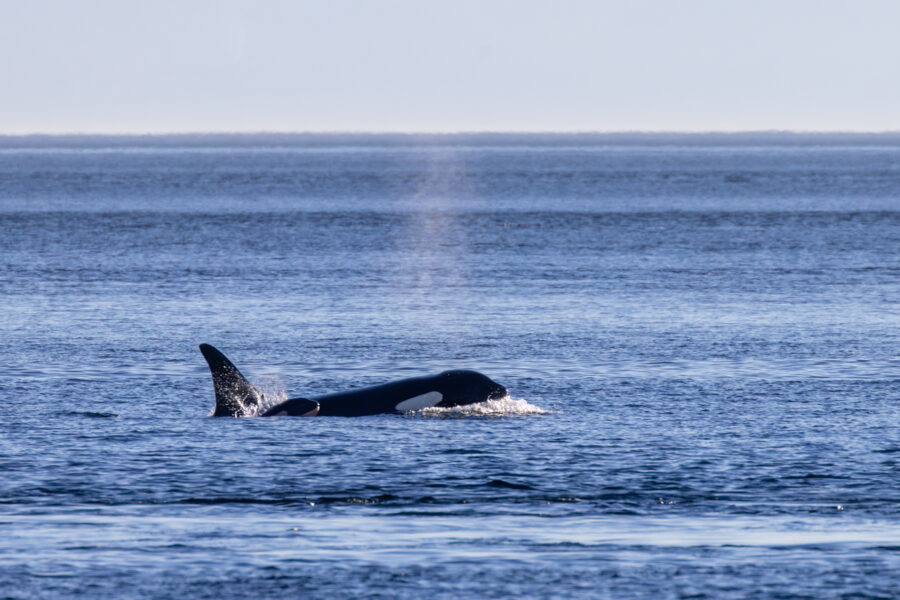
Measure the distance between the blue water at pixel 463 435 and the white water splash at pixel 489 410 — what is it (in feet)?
0.21

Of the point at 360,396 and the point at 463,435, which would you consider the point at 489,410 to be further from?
the point at 463,435

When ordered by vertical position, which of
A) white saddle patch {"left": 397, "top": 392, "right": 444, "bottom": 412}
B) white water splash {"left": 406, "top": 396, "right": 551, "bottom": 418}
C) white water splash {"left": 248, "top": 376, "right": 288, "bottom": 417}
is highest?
white saddle patch {"left": 397, "top": 392, "right": 444, "bottom": 412}

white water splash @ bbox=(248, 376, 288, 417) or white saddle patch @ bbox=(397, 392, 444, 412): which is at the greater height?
white saddle patch @ bbox=(397, 392, 444, 412)

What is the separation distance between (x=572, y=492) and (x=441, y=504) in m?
1.57

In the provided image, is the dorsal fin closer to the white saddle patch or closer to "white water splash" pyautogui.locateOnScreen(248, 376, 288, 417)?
"white water splash" pyautogui.locateOnScreen(248, 376, 288, 417)

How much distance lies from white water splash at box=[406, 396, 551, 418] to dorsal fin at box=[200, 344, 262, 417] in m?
2.57

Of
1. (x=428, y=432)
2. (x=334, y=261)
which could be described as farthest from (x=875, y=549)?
(x=334, y=261)

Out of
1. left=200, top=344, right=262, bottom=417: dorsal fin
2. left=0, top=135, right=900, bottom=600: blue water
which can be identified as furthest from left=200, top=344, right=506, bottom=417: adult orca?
left=0, top=135, right=900, bottom=600: blue water

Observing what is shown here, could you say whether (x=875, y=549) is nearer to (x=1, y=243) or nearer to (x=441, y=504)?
(x=441, y=504)

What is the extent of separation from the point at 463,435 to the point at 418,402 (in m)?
2.23

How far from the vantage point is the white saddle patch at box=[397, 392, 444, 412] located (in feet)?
80.9

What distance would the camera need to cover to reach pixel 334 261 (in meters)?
61.5

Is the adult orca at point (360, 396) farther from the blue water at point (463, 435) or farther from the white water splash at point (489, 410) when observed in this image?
the blue water at point (463, 435)

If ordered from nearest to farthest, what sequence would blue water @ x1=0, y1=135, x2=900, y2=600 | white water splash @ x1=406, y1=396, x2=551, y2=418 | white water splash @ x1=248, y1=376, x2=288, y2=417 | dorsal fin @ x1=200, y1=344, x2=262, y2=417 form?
blue water @ x1=0, y1=135, x2=900, y2=600 → dorsal fin @ x1=200, y1=344, x2=262, y2=417 → white water splash @ x1=406, y1=396, x2=551, y2=418 → white water splash @ x1=248, y1=376, x2=288, y2=417
